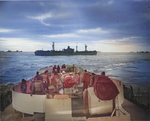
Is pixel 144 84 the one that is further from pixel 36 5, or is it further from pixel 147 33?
pixel 36 5

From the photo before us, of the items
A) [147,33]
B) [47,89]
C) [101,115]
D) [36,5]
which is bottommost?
[101,115]

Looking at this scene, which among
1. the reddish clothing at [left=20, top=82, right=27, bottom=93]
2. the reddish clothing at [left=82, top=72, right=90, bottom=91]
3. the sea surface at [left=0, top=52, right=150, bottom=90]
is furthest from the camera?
the reddish clothing at [left=82, top=72, right=90, bottom=91]

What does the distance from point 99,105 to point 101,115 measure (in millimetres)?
139

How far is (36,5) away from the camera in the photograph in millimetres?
1949

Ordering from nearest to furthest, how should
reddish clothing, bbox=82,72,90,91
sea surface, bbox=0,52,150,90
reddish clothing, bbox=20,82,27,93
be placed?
reddish clothing, bbox=20,82,27,93, sea surface, bbox=0,52,150,90, reddish clothing, bbox=82,72,90,91

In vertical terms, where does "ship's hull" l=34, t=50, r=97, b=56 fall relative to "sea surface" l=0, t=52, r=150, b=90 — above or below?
above

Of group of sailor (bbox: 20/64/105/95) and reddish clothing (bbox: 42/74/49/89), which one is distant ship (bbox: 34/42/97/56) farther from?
reddish clothing (bbox: 42/74/49/89)

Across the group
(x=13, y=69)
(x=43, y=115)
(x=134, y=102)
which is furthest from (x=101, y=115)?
(x=13, y=69)

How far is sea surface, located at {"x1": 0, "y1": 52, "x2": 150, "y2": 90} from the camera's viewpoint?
6.41 feet

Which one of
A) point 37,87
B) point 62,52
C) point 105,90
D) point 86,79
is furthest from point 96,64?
point 37,87

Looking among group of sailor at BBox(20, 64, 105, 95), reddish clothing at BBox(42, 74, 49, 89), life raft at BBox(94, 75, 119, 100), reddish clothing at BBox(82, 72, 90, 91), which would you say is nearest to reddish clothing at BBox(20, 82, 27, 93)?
group of sailor at BBox(20, 64, 105, 95)

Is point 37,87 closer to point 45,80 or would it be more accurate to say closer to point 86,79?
point 45,80

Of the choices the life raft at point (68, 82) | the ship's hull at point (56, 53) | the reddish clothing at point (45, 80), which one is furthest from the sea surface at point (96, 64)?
the life raft at point (68, 82)

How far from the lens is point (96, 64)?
6.92 feet
